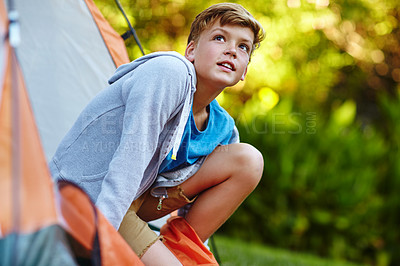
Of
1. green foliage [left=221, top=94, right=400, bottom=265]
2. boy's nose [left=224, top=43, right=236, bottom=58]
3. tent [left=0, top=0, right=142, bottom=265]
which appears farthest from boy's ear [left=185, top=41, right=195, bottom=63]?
green foliage [left=221, top=94, right=400, bottom=265]

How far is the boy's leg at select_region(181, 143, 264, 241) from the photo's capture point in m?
1.25

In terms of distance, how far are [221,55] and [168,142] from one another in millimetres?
267

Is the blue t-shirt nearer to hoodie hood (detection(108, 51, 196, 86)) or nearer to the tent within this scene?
hoodie hood (detection(108, 51, 196, 86))

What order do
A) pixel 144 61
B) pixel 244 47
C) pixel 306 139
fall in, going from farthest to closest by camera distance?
pixel 306 139, pixel 244 47, pixel 144 61

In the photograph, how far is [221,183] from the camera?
1.26 meters

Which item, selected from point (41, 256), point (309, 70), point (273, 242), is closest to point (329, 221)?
point (273, 242)

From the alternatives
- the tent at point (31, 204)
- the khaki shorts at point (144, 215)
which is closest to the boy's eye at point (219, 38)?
the khaki shorts at point (144, 215)

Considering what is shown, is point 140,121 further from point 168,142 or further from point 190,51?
point 190,51

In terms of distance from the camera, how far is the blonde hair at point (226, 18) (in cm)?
123

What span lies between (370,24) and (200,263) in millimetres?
3912

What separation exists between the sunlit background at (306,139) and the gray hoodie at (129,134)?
195 centimetres

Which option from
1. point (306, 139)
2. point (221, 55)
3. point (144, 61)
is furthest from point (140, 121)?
point (306, 139)

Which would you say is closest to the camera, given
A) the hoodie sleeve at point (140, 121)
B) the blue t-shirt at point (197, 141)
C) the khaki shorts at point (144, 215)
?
the hoodie sleeve at point (140, 121)

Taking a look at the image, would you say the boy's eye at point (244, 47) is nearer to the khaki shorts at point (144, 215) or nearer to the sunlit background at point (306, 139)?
the khaki shorts at point (144, 215)
